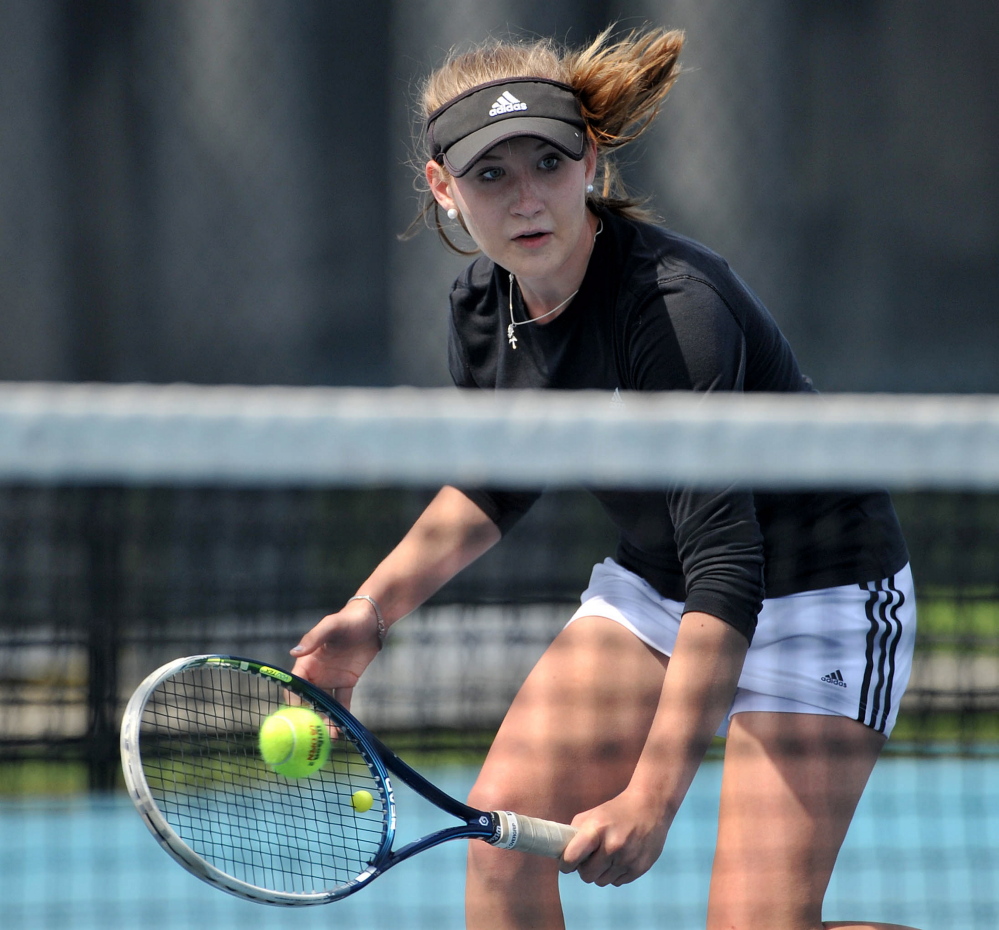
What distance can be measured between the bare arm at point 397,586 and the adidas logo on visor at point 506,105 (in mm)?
592

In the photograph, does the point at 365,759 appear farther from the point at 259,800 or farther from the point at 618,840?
the point at 259,800

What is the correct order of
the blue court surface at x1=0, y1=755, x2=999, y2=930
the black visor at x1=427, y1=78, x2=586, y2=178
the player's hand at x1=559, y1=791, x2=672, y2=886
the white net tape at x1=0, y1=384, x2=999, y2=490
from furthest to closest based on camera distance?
the blue court surface at x1=0, y1=755, x2=999, y2=930 < the black visor at x1=427, y1=78, x2=586, y2=178 < the player's hand at x1=559, y1=791, x2=672, y2=886 < the white net tape at x1=0, y1=384, x2=999, y2=490

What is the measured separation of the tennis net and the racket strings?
0.32m

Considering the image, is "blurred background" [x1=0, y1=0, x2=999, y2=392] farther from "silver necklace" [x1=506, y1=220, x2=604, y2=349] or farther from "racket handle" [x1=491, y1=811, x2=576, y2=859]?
"racket handle" [x1=491, y1=811, x2=576, y2=859]

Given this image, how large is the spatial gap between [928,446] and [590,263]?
530mm

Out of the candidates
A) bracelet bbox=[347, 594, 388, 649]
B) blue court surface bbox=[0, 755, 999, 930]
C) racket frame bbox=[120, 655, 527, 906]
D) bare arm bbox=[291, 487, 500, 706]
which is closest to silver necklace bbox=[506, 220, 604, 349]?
bare arm bbox=[291, 487, 500, 706]

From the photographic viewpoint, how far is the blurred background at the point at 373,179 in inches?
229

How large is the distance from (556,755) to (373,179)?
5456mm

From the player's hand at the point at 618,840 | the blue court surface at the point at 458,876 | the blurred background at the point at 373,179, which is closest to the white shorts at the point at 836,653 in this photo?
the player's hand at the point at 618,840

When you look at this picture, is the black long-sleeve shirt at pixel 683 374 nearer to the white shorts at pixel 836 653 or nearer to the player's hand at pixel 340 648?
the white shorts at pixel 836 653

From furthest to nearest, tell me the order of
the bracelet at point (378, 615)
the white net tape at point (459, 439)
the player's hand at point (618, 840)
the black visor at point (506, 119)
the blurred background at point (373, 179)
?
the blurred background at point (373, 179), the bracelet at point (378, 615), the black visor at point (506, 119), the player's hand at point (618, 840), the white net tape at point (459, 439)

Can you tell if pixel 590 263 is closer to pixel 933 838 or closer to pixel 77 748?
pixel 77 748

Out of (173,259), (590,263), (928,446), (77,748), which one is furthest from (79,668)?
(173,259)

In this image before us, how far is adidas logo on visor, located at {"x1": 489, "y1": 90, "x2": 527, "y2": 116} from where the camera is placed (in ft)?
5.37
